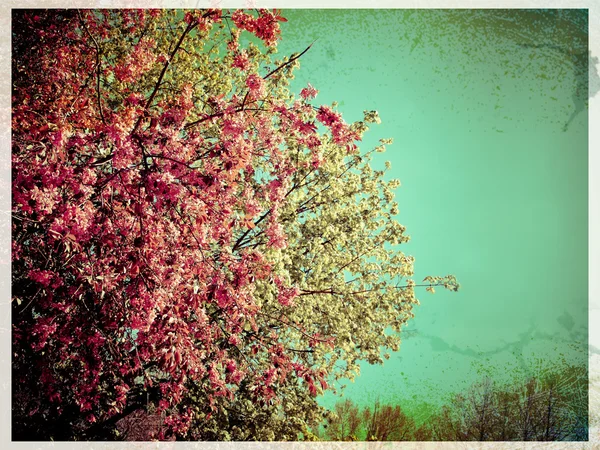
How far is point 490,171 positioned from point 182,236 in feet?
24.1

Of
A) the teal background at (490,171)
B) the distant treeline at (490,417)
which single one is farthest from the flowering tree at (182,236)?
the teal background at (490,171)

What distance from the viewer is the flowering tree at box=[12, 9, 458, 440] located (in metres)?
3.10

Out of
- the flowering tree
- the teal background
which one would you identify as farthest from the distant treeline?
the flowering tree

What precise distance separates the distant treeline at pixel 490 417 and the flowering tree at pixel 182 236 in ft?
8.01

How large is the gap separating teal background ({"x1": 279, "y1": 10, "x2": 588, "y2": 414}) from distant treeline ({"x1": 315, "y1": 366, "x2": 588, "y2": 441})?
21.7 inches

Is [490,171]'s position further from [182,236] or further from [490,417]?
[182,236]

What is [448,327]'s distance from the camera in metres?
9.46

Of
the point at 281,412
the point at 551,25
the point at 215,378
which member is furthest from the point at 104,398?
the point at 551,25

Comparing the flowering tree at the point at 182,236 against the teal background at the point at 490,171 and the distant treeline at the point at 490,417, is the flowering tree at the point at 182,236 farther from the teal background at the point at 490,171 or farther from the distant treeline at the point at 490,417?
the teal background at the point at 490,171

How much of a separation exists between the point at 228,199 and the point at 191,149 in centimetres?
37

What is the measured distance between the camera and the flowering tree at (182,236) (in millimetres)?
3104

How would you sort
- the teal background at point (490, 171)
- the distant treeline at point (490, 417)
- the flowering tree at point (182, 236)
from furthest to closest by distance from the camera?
the teal background at point (490, 171) < the distant treeline at point (490, 417) < the flowering tree at point (182, 236)

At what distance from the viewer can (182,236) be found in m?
3.48

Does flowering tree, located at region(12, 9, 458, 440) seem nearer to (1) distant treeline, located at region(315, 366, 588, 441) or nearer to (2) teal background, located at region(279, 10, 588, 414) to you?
(1) distant treeline, located at region(315, 366, 588, 441)
